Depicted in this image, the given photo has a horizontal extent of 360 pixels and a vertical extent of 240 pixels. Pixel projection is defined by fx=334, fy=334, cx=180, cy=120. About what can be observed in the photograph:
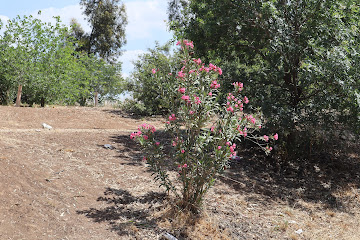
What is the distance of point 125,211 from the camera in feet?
15.2

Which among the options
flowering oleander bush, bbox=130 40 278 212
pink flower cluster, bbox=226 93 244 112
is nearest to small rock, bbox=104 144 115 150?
flowering oleander bush, bbox=130 40 278 212

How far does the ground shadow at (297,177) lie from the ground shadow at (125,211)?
2.00 meters

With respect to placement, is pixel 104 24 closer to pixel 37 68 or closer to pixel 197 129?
pixel 37 68

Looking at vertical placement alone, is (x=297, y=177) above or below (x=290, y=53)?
below

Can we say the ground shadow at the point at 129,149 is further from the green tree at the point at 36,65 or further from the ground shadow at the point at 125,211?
the green tree at the point at 36,65

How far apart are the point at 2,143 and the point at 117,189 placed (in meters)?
2.39

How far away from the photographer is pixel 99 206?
4.66m

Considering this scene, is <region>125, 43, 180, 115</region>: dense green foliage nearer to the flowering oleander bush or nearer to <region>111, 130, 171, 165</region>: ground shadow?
<region>111, 130, 171, 165</region>: ground shadow

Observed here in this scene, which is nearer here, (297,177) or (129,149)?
(129,149)

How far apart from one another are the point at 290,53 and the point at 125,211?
190 inches

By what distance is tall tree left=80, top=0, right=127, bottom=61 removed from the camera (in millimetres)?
23469

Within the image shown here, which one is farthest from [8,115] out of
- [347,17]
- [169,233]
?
[347,17]

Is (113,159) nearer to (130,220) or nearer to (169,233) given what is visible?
(130,220)

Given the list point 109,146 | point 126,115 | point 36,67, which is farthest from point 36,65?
point 109,146
